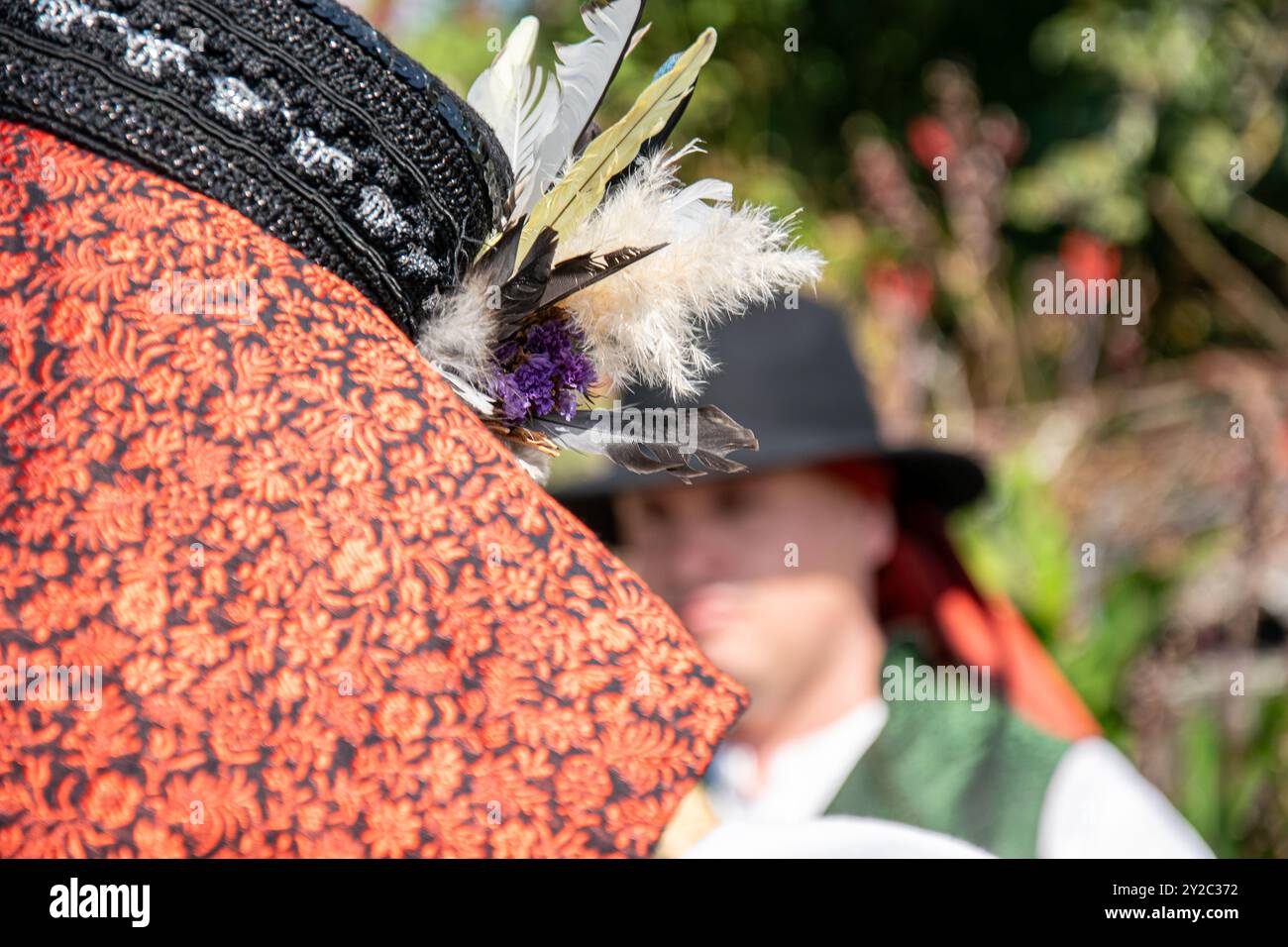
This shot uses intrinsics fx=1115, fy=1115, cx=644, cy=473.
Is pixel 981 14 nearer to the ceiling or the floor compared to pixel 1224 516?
nearer to the ceiling

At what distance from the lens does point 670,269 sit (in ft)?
2.68

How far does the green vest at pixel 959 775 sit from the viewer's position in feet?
6.33

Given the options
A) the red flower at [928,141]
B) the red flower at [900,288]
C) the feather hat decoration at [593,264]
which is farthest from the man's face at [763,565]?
the red flower at [928,141]

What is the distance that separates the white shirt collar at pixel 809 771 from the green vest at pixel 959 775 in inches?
1.6

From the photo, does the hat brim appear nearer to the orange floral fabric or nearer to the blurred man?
the blurred man

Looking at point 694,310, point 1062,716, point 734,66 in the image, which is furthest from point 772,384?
point 734,66

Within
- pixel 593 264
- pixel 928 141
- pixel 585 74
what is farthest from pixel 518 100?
pixel 928 141

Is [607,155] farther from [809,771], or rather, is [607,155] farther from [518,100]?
[809,771]

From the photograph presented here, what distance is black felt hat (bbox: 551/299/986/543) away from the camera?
2.22 metres

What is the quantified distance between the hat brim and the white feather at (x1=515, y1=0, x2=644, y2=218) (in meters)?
1.25

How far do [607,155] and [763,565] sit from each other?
142cm
